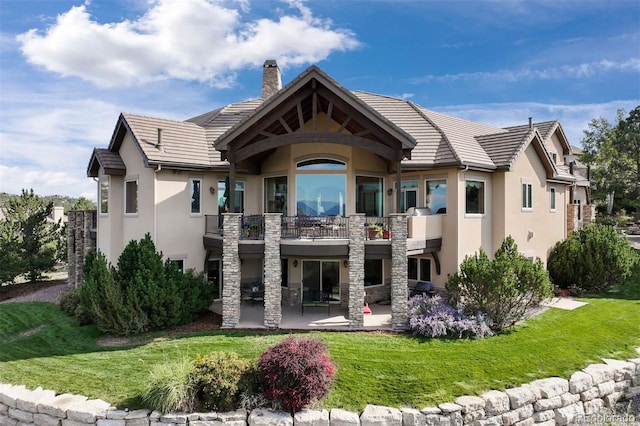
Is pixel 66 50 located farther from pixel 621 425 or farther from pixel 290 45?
pixel 621 425

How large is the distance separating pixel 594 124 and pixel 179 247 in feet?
209

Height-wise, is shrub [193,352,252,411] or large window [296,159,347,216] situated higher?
large window [296,159,347,216]

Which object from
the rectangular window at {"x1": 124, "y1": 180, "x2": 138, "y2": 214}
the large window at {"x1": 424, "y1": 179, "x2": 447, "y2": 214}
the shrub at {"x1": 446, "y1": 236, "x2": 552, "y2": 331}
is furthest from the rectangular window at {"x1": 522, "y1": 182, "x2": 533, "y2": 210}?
the rectangular window at {"x1": 124, "y1": 180, "x2": 138, "y2": 214}

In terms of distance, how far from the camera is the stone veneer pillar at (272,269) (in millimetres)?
13297

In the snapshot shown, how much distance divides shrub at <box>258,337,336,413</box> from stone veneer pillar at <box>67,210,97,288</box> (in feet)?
51.2

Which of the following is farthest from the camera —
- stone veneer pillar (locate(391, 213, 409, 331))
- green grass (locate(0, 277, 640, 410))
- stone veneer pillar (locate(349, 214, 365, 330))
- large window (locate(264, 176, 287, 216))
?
large window (locate(264, 176, 287, 216))

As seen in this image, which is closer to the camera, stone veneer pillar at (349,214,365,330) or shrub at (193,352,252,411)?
shrub at (193,352,252,411)

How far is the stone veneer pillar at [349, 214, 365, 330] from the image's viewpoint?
43.0 feet

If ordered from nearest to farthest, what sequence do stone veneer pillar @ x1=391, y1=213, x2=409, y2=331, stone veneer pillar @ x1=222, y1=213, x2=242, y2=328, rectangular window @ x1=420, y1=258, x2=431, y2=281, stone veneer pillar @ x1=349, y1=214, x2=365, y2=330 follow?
stone veneer pillar @ x1=391, y1=213, x2=409, y2=331
stone veneer pillar @ x1=349, y1=214, x2=365, y2=330
stone veneer pillar @ x1=222, y1=213, x2=242, y2=328
rectangular window @ x1=420, y1=258, x2=431, y2=281

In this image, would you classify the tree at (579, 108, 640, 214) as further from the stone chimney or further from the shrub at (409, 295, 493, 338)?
the shrub at (409, 295, 493, 338)

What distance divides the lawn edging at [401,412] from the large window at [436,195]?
7.96 m

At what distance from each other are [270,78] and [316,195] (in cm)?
900

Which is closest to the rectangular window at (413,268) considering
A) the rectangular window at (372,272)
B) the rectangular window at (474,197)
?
the rectangular window at (372,272)

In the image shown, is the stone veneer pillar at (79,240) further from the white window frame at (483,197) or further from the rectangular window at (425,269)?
the white window frame at (483,197)
